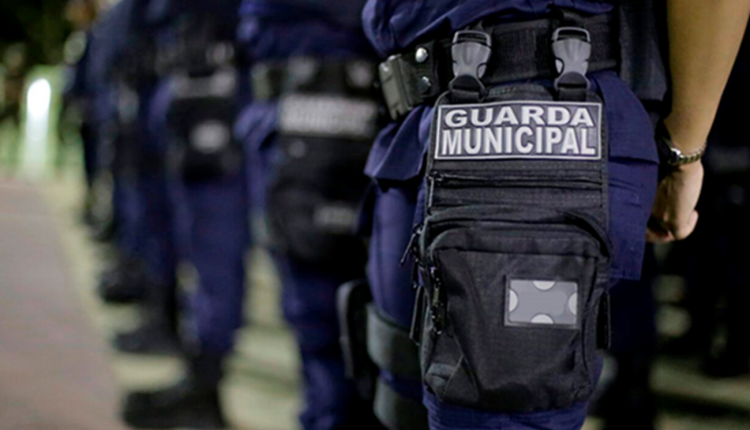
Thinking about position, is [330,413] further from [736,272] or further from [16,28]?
[16,28]

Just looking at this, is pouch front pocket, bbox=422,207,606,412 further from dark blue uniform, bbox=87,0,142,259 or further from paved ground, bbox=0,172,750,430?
dark blue uniform, bbox=87,0,142,259

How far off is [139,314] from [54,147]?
6.73 meters

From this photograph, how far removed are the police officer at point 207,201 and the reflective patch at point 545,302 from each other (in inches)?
55.0

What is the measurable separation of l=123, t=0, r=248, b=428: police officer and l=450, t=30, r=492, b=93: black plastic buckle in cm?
131

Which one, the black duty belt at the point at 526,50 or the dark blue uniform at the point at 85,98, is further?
the dark blue uniform at the point at 85,98

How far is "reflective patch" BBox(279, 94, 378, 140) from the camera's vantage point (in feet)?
5.19

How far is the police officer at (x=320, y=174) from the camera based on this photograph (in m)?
1.58

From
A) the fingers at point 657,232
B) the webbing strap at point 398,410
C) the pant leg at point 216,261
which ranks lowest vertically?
the pant leg at point 216,261

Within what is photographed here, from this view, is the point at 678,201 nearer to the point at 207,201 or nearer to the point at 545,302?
the point at 545,302

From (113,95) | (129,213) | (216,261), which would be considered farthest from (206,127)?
(113,95)

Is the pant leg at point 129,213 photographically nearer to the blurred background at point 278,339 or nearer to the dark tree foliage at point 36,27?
the blurred background at point 278,339

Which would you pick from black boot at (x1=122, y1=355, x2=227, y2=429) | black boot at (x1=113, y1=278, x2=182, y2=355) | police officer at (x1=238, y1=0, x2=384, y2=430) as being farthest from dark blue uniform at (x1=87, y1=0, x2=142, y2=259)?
police officer at (x1=238, y1=0, x2=384, y2=430)

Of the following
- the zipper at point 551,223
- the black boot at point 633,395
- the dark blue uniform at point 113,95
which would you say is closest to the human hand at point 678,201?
the zipper at point 551,223

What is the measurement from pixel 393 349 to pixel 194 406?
1.28m
